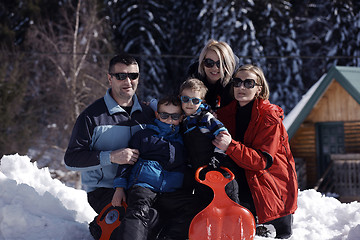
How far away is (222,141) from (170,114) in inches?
21.0

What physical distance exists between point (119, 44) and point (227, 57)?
24.7 m

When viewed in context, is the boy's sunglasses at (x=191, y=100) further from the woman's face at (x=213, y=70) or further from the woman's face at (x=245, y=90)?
the woman's face at (x=213, y=70)

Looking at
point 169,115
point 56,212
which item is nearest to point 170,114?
point 169,115

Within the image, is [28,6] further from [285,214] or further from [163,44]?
[285,214]

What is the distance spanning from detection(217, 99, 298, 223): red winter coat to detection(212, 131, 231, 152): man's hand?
0.08 m

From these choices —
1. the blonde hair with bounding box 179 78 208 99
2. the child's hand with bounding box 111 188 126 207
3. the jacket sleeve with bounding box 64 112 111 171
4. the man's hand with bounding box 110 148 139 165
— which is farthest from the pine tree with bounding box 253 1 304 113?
the child's hand with bounding box 111 188 126 207

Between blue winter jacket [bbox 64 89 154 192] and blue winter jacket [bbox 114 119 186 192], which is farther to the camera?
blue winter jacket [bbox 64 89 154 192]

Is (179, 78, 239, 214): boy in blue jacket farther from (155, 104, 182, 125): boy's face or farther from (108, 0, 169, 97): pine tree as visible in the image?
(108, 0, 169, 97): pine tree

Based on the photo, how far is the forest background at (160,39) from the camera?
24547 mm

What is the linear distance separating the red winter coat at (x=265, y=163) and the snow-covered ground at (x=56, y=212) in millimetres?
360

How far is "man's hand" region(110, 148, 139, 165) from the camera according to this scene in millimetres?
3754

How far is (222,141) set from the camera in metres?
3.69

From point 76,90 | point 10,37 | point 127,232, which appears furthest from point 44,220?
point 10,37

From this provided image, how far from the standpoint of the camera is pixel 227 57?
14.9ft
